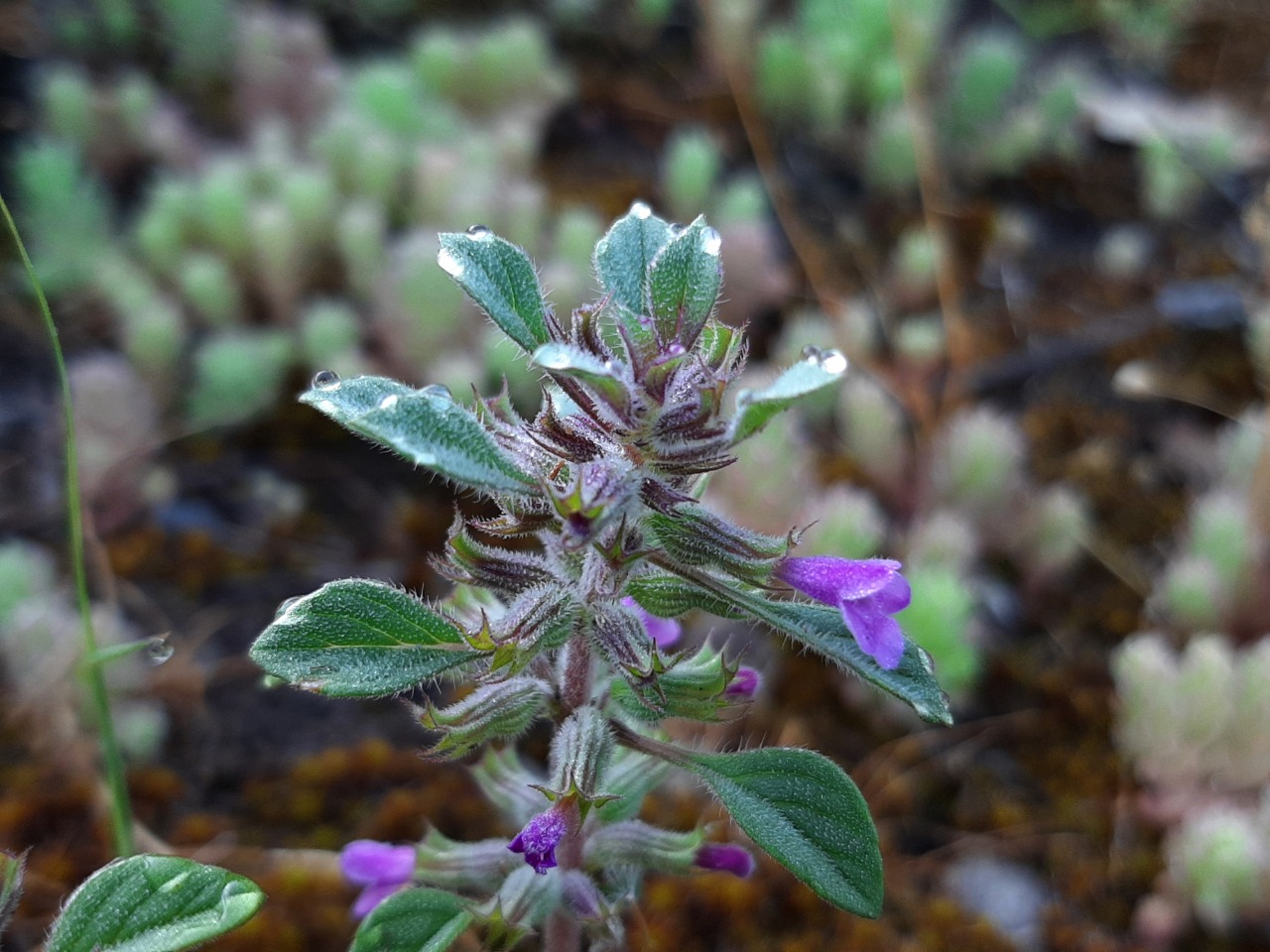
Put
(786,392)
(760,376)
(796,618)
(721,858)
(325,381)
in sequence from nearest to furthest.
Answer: (786,392) < (325,381) < (796,618) < (721,858) < (760,376)

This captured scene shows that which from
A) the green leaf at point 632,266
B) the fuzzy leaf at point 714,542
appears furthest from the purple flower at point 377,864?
the green leaf at point 632,266

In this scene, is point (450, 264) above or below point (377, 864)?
A: above

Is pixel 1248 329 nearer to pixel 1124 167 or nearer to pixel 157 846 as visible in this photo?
pixel 1124 167

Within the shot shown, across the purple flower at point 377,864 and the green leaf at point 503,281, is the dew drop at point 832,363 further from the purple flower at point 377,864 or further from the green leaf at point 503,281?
the purple flower at point 377,864

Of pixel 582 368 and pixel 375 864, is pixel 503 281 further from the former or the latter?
pixel 375 864

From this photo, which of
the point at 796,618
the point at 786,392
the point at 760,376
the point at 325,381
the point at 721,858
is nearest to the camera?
the point at 786,392

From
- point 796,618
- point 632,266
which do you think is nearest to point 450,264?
point 632,266
